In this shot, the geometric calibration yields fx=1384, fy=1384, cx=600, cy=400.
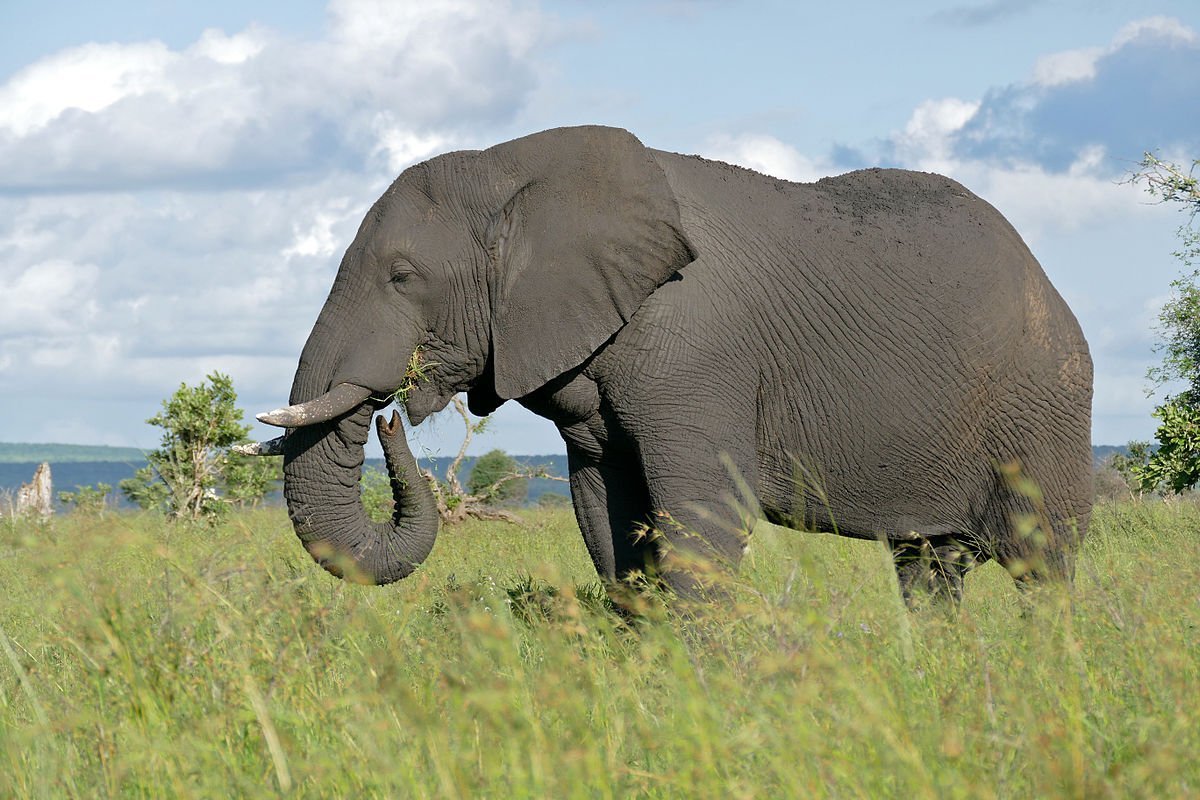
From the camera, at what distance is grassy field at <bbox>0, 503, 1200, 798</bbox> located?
3111 millimetres

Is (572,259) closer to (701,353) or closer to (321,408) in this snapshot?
(701,353)

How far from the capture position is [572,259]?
6.90 m

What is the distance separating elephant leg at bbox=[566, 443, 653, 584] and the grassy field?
6.91ft

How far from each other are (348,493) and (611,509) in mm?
1476

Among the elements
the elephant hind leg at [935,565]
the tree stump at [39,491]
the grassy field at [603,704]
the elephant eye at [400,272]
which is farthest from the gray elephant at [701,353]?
the tree stump at [39,491]

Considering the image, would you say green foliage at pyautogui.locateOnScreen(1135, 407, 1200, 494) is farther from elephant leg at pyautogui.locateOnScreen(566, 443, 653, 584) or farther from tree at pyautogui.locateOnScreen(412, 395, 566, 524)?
elephant leg at pyautogui.locateOnScreen(566, 443, 653, 584)

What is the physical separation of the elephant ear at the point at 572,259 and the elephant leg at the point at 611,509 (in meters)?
0.88

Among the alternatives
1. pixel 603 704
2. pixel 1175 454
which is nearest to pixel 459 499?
pixel 1175 454

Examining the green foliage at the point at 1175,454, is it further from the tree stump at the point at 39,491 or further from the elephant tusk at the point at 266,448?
the tree stump at the point at 39,491

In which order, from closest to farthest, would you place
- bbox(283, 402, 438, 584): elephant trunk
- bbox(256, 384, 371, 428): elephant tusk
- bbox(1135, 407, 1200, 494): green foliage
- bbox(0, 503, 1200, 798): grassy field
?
bbox(0, 503, 1200, 798): grassy field → bbox(256, 384, 371, 428): elephant tusk → bbox(283, 402, 438, 584): elephant trunk → bbox(1135, 407, 1200, 494): green foliage

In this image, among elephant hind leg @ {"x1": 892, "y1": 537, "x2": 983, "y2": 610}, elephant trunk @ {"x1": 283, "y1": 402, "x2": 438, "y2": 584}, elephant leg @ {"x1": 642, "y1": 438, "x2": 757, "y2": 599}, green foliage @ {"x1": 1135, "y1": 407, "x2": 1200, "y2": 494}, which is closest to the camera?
elephant leg @ {"x1": 642, "y1": 438, "x2": 757, "y2": 599}

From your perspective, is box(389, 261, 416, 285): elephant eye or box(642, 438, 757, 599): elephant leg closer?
box(642, 438, 757, 599): elephant leg

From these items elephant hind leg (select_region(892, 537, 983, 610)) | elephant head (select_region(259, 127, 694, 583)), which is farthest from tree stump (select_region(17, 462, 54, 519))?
elephant hind leg (select_region(892, 537, 983, 610))

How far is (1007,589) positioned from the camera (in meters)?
8.96
